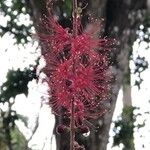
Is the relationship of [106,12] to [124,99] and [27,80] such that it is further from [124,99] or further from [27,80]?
[124,99]

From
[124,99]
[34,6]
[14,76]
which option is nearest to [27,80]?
[14,76]

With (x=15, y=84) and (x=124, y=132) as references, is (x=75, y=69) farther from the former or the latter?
(x=124, y=132)

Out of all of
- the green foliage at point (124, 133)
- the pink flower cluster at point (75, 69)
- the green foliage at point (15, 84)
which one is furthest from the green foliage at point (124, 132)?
the pink flower cluster at point (75, 69)

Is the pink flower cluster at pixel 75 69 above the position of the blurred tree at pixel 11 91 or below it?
below

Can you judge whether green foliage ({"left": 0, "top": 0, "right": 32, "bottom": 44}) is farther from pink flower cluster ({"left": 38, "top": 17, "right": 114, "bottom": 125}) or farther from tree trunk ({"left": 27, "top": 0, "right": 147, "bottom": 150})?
pink flower cluster ({"left": 38, "top": 17, "right": 114, "bottom": 125})

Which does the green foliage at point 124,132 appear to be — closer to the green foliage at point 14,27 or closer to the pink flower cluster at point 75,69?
the green foliage at point 14,27

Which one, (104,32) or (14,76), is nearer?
(104,32)

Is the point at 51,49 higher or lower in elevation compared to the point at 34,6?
lower
